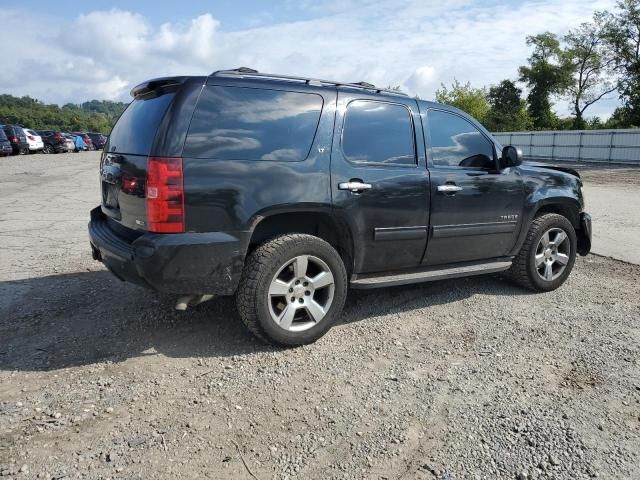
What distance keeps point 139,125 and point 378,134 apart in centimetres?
180

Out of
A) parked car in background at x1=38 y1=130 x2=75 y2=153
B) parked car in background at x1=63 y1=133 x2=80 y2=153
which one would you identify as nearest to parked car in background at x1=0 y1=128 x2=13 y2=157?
parked car in background at x1=38 y1=130 x2=75 y2=153

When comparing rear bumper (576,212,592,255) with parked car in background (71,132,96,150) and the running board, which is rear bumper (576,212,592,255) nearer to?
the running board

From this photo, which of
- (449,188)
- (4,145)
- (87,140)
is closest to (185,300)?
(449,188)

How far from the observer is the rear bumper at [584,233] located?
5.42 meters

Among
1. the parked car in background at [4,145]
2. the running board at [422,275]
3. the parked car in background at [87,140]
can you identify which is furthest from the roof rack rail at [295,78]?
the parked car in background at [87,140]

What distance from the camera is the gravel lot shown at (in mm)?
2482

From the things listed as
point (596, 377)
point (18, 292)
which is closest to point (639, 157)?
point (596, 377)

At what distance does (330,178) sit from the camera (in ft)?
12.1

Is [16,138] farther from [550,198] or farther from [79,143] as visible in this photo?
[550,198]

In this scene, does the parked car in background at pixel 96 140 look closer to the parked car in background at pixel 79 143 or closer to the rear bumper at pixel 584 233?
the parked car in background at pixel 79 143

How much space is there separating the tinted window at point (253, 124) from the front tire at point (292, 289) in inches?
25.5

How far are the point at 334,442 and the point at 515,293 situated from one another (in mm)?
3140

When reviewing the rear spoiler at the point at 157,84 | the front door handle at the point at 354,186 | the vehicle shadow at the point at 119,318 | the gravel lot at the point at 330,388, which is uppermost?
the rear spoiler at the point at 157,84

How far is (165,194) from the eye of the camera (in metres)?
3.16
